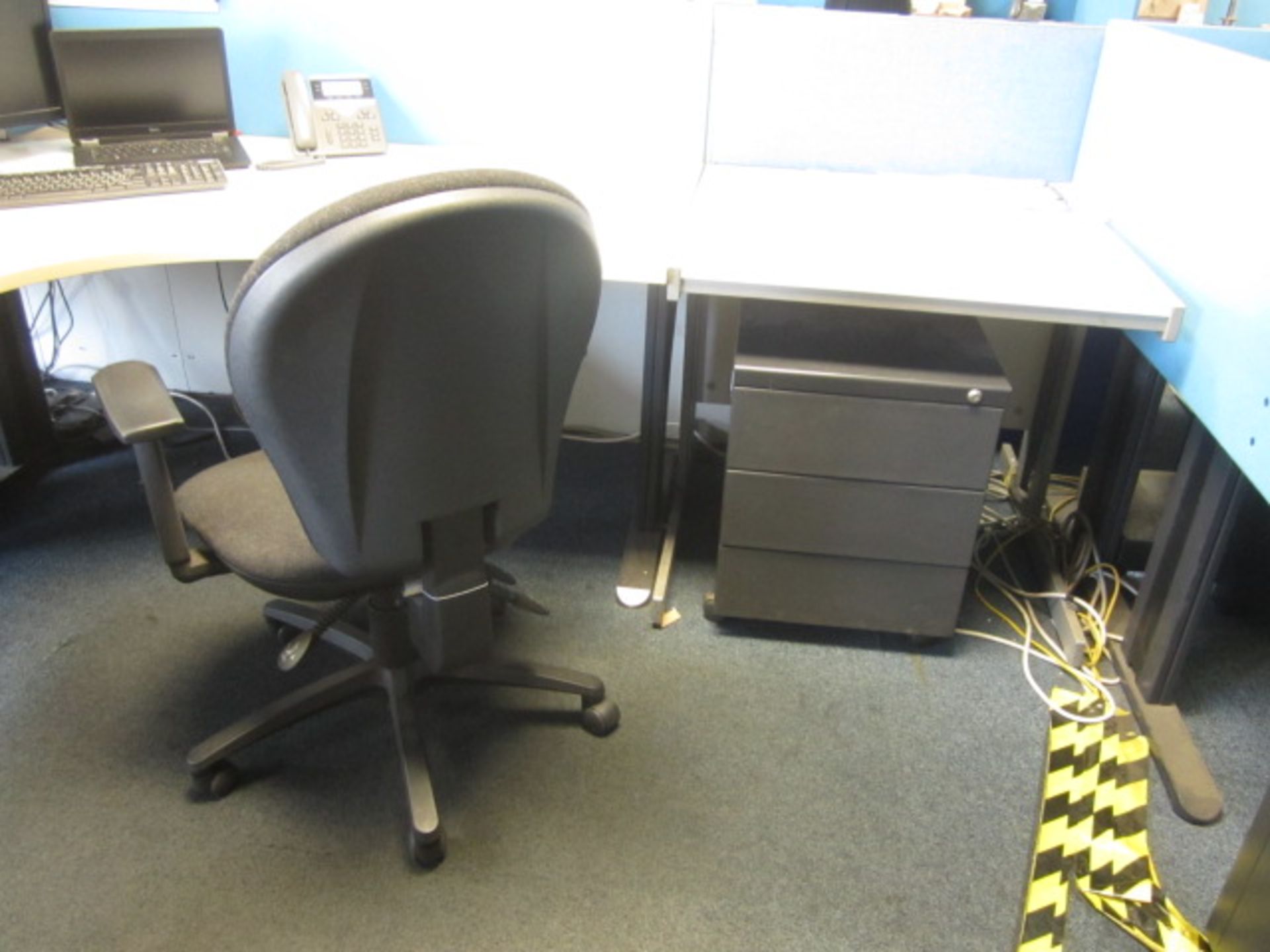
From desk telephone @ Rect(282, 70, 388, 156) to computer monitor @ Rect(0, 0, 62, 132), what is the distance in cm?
45

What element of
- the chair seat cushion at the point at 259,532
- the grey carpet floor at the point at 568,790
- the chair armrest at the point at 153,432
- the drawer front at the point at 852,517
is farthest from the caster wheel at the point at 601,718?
the chair armrest at the point at 153,432

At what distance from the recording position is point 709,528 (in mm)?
2092

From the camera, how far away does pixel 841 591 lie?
5.51 ft

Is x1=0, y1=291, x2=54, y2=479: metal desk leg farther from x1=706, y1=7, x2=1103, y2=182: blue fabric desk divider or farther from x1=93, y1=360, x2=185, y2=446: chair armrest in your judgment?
x1=706, y1=7, x2=1103, y2=182: blue fabric desk divider

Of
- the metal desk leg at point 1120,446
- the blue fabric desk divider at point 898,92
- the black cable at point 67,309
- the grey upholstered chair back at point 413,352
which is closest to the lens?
the grey upholstered chair back at point 413,352

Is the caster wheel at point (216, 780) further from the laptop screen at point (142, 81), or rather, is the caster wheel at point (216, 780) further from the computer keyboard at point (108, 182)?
the laptop screen at point (142, 81)

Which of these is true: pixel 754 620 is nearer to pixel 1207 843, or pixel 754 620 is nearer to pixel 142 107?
pixel 1207 843

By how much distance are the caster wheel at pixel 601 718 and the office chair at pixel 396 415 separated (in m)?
0.22

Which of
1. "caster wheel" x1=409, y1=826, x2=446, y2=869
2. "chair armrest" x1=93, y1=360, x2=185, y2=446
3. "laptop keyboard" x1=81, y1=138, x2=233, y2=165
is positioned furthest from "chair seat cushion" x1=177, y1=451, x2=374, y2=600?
"laptop keyboard" x1=81, y1=138, x2=233, y2=165

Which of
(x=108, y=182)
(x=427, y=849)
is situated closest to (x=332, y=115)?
(x=108, y=182)

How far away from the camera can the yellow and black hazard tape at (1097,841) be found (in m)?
1.25

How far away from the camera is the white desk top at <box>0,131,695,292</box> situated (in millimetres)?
1445

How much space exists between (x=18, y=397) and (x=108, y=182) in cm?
67

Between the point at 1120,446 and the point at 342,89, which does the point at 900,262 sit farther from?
the point at 342,89
